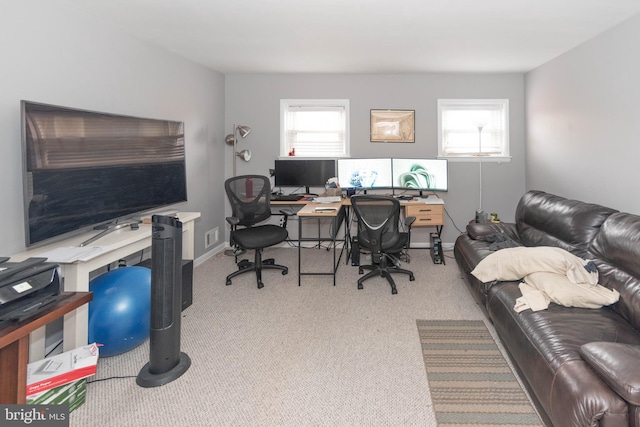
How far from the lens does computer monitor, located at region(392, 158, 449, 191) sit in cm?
410

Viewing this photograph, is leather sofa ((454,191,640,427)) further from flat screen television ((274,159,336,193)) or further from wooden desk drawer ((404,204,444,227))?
flat screen television ((274,159,336,193))

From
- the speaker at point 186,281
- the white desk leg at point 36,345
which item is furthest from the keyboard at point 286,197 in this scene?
the white desk leg at point 36,345

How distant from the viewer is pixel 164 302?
5.98 ft

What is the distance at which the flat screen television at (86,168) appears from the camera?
5.78 feet

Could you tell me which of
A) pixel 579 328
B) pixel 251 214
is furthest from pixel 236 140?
pixel 579 328

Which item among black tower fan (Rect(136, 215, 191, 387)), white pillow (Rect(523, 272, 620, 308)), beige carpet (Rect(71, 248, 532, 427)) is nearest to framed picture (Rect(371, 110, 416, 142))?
beige carpet (Rect(71, 248, 532, 427))

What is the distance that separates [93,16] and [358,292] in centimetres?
316

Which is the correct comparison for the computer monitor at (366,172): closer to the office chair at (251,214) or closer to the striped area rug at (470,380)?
the office chair at (251,214)

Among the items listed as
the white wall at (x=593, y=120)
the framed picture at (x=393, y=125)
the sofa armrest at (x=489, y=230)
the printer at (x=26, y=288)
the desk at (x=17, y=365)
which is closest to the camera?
the printer at (x=26, y=288)

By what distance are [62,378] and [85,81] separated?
202cm

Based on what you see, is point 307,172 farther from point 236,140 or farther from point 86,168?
point 86,168

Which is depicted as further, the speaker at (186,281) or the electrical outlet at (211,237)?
the electrical outlet at (211,237)

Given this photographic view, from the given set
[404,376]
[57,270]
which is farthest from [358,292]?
[57,270]

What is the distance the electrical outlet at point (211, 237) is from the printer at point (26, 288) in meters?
2.68
